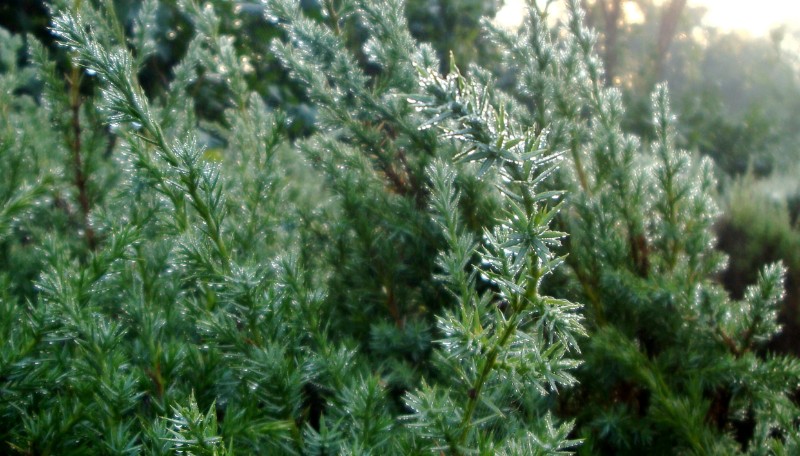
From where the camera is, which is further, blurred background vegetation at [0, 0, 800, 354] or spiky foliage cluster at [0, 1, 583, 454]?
blurred background vegetation at [0, 0, 800, 354]

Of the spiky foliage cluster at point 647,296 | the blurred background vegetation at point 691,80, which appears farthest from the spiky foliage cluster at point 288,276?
the blurred background vegetation at point 691,80

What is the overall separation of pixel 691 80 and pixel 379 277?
473 inches

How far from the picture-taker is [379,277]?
1640 mm

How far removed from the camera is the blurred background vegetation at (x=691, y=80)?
307 centimetres

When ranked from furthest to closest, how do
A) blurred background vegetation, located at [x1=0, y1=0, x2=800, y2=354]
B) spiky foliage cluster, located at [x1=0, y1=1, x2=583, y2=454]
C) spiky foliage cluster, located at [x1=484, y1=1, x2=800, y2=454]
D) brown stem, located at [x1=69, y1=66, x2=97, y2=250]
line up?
blurred background vegetation, located at [x1=0, y1=0, x2=800, y2=354], brown stem, located at [x1=69, y1=66, x2=97, y2=250], spiky foliage cluster, located at [x1=484, y1=1, x2=800, y2=454], spiky foliage cluster, located at [x1=0, y1=1, x2=583, y2=454]

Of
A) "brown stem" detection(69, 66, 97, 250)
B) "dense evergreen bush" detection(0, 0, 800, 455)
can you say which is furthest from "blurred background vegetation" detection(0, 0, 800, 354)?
"dense evergreen bush" detection(0, 0, 800, 455)

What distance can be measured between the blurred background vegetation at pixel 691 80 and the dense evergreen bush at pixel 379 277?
1.82ft

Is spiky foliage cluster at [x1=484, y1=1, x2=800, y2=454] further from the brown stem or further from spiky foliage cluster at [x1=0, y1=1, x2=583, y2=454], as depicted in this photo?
the brown stem

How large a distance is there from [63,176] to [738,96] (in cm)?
1485

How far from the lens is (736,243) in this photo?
3.07 m

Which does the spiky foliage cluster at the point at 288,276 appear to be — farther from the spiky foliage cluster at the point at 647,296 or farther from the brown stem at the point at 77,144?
the spiky foliage cluster at the point at 647,296

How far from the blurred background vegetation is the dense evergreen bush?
55 centimetres

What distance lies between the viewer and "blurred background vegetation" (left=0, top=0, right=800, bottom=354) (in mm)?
3068

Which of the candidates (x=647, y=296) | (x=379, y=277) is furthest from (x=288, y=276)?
(x=647, y=296)
